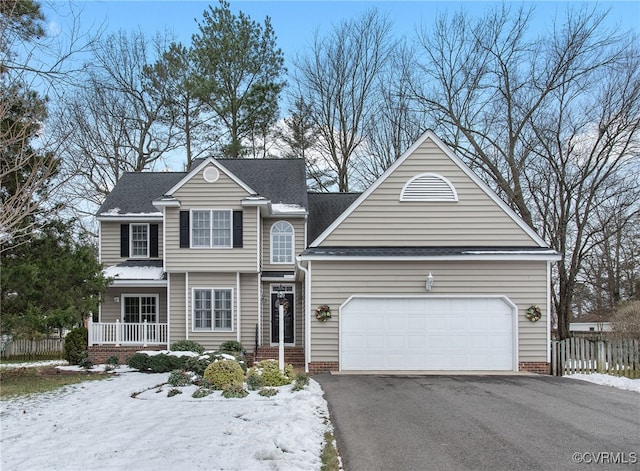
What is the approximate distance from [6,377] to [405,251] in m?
11.1

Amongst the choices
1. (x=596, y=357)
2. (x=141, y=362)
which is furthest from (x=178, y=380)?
(x=596, y=357)

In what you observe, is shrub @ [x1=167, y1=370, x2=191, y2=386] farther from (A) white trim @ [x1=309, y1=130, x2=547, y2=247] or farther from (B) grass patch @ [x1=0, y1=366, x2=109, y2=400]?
(A) white trim @ [x1=309, y1=130, x2=547, y2=247]

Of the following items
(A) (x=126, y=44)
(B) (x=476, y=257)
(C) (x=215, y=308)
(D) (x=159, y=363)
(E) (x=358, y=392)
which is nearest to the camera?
(E) (x=358, y=392)

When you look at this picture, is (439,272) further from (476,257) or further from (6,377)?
(6,377)

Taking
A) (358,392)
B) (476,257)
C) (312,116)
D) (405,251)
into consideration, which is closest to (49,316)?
(358,392)

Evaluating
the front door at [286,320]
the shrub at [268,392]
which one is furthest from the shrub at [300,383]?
the front door at [286,320]

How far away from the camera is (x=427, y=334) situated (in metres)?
14.8

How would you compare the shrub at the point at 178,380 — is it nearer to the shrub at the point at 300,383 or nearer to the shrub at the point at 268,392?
the shrub at the point at 268,392

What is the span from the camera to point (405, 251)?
14961 mm

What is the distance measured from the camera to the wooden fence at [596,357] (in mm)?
14406

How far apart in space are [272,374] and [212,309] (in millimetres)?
7686

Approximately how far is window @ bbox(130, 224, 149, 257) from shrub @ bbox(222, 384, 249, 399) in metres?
11.6

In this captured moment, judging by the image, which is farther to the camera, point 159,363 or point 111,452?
point 159,363

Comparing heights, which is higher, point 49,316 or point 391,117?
point 391,117
